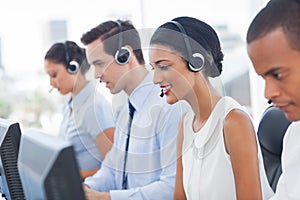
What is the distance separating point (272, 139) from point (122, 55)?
0.63m

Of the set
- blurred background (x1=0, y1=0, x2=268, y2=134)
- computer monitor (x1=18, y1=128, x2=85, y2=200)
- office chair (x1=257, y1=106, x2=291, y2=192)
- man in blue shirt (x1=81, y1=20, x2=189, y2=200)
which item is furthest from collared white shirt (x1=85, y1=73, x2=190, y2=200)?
blurred background (x1=0, y1=0, x2=268, y2=134)

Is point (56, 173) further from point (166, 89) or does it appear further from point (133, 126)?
point (133, 126)

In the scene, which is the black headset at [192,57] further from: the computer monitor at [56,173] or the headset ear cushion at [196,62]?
the computer monitor at [56,173]

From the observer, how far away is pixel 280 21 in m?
1.01

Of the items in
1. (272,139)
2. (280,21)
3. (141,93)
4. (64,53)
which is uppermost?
(280,21)

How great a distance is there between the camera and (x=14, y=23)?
2.99m

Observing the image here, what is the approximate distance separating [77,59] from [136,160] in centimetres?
95

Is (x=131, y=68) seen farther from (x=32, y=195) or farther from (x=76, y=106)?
(x=32, y=195)

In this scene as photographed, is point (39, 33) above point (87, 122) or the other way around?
above

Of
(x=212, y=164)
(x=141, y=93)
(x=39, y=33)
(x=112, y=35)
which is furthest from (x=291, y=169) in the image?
(x=39, y=33)

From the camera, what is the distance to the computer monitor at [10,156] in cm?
99

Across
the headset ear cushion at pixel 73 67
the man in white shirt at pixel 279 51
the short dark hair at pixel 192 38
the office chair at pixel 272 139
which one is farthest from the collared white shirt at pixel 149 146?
the headset ear cushion at pixel 73 67

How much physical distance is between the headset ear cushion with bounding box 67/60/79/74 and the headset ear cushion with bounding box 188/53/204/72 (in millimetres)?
1213

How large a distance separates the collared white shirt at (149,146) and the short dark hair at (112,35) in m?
0.14
